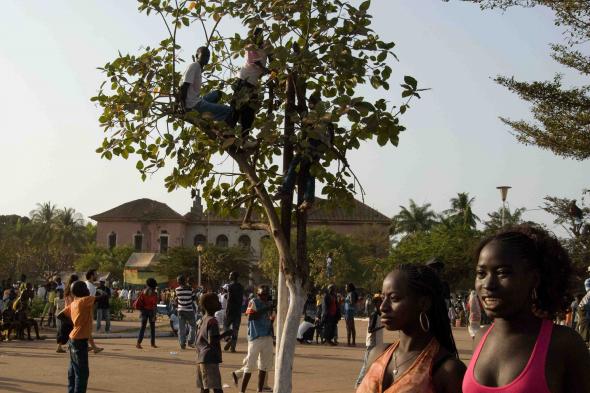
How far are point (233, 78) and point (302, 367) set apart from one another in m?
8.29

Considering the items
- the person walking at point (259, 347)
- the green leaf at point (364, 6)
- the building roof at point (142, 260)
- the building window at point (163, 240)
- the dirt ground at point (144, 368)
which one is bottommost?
the dirt ground at point (144, 368)

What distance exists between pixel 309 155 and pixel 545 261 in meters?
4.23

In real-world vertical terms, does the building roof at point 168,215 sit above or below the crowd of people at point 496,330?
above

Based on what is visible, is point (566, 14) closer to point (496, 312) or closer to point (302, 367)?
point (302, 367)

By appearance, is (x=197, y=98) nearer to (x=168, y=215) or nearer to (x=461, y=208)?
(x=461, y=208)

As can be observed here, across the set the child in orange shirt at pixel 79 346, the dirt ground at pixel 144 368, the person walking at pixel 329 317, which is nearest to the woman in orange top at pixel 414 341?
the child in orange shirt at pixel 79 346

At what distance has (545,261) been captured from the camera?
2836mm

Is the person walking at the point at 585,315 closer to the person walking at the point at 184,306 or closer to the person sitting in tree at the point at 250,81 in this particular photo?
the person walking at the point at 184,306

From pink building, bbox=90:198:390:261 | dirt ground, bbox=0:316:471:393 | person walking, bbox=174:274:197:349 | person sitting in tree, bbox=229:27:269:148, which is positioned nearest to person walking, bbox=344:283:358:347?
dirt ground, bbox=0:316:471:393

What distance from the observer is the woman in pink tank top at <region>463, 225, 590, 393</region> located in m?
2.61

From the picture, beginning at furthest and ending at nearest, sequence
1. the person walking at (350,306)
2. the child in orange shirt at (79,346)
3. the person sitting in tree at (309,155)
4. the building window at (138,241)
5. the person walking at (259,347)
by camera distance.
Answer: the building window at (138,241) < the person walking at (350,306) < the person walking at (259,347) < the child in orange shirt at (79,346) < the person sitting in tree at (309,155)

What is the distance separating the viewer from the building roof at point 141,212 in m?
102

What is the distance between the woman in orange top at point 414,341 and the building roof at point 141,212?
97636mm

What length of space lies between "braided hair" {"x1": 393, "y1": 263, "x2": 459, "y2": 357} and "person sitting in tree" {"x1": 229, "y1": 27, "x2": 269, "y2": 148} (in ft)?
12.8
